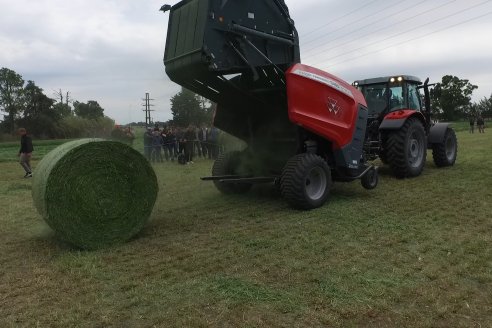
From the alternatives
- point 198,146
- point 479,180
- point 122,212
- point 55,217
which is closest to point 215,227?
point 122,212

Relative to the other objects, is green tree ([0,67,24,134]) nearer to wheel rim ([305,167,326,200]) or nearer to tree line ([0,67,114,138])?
tree line ([0,67,114,138])

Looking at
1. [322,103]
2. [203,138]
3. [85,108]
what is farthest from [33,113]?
[322,103]

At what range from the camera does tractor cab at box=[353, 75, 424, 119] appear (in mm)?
9773

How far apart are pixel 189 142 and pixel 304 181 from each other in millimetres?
10325

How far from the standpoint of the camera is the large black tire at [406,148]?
9016mm

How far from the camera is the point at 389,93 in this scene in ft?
32.4

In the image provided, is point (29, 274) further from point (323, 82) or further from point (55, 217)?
point (323, 82)

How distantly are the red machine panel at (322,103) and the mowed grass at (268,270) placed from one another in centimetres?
114

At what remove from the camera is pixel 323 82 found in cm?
665

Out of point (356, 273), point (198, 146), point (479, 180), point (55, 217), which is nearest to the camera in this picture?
point (356, 273)

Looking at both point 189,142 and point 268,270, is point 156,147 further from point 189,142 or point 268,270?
point 268,270

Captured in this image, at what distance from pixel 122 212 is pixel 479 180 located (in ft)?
22.2

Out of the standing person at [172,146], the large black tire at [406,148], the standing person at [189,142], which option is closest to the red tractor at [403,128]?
the large black tire at [406,148]

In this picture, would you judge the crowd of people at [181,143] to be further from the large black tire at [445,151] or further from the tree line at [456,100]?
the tree line at [456,100]
